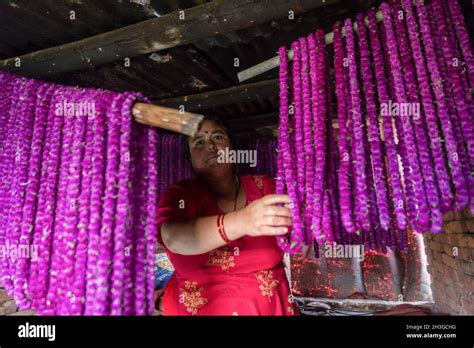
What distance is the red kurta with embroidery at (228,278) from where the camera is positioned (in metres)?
2.07

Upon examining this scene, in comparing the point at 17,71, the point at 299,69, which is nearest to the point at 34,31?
the point at 17,71

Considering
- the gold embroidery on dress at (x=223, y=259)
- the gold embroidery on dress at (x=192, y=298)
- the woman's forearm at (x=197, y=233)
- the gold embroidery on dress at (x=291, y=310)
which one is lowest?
the gold embroidery on dress at (x=291, y=310)

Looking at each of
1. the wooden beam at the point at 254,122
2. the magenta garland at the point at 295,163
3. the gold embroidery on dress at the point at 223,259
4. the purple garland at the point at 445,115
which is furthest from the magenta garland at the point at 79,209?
the wooden beam at the point at 254,122

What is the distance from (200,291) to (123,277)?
116cm

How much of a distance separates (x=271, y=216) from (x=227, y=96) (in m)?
2.04

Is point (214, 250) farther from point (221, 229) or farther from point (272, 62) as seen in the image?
point (272, 62)

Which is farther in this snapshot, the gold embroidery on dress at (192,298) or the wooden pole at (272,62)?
the gold embroidery on dress at (192,298)

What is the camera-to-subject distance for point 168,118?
1.06 metres

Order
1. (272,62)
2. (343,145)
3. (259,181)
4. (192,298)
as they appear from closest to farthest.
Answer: (343,145) → (272,62) → (192,298) → (259,181)

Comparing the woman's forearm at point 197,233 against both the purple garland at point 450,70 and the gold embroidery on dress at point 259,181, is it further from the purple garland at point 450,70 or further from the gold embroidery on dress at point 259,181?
the purple garland at point 450,70

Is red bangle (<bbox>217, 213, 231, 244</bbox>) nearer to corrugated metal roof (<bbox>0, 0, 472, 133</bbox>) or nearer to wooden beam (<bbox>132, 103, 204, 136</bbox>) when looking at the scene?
wooden beam (<bbox>132, 103, 204, 136</bbox>)

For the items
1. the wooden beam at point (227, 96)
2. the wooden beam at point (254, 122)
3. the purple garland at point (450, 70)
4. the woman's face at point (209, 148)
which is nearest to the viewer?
the purple garland at point (450, 70)

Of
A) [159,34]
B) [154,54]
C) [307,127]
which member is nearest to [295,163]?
[307,127]

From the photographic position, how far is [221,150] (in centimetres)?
241
